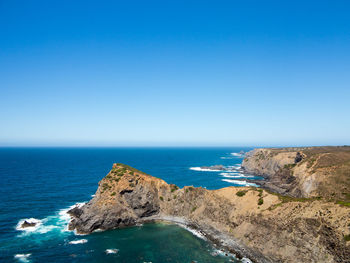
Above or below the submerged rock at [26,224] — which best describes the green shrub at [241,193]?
above

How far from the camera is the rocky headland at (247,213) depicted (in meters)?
42.2

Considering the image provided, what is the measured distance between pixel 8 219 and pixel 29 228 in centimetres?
1071

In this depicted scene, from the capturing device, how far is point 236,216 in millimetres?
59312

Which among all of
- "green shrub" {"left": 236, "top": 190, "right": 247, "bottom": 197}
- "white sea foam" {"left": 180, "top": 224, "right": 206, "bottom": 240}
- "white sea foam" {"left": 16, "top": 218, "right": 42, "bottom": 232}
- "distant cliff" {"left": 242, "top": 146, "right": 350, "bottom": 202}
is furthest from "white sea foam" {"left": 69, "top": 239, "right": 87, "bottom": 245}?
"distant cliff" {"left": 242, "top": 146, "right": 350, "bottom": 202}

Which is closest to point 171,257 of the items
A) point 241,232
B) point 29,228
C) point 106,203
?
point 241,232

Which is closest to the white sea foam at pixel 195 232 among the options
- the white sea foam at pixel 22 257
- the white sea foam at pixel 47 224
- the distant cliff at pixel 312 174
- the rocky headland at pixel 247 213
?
the rocky headland at pixel 247 213

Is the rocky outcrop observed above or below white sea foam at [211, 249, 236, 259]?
above

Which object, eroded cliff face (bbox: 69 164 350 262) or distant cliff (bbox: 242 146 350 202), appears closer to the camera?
eroded cliff face (bbox: 69 164 350 262)

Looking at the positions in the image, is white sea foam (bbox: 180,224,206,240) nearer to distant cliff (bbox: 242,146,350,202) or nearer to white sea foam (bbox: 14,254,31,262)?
distant cliff (bbox: 242,146,350,202)

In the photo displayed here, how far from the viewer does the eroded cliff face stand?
1650 inches

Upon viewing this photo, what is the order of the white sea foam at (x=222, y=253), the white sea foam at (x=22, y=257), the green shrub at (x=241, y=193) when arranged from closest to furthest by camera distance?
the white sea foam at (x=22, y=257) → the white sea foam at (x=222, y=253) → the green shrub at (x=241, y=193)

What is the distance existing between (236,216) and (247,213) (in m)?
3.25

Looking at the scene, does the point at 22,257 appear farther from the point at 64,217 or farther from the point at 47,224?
the point at 64,217

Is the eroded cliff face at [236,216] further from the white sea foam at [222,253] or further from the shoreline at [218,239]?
the white sea foam at [222,253]
